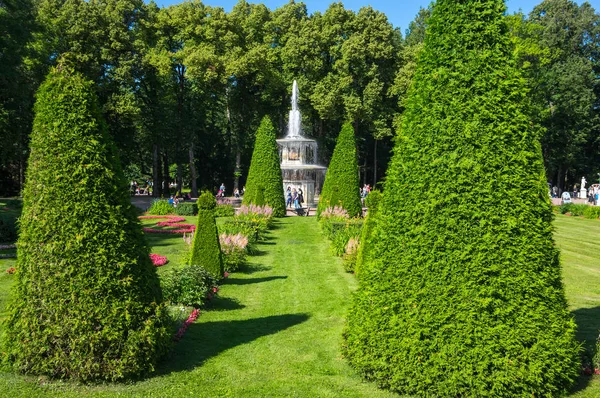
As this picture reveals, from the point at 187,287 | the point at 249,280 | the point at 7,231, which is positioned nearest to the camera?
the point at 187,287

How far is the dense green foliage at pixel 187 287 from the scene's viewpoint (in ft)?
26.6

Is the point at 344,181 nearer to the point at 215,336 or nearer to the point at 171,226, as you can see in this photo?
the point at 171,226

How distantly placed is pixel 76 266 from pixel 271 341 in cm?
292

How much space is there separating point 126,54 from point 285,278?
26061 millimetres

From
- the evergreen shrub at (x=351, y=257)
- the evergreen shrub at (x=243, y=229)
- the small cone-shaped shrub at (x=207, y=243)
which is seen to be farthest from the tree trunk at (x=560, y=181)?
the small cone-shaped shrub at (x=207, y=243)

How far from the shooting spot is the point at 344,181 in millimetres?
20891

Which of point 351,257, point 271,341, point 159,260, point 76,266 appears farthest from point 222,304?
point 159,260

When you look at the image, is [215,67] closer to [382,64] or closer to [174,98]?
[174,98]

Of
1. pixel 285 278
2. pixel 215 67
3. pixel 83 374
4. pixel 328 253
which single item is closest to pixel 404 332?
pixel 83 374

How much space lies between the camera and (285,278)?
444 inches

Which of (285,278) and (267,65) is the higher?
(267,65)

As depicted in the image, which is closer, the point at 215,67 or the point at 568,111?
the point at 215,67

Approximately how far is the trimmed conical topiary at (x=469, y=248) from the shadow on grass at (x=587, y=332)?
0.57 metres

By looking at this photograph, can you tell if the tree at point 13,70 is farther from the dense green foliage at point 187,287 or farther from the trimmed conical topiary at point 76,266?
the trimmed conical topiary at point 76,266
